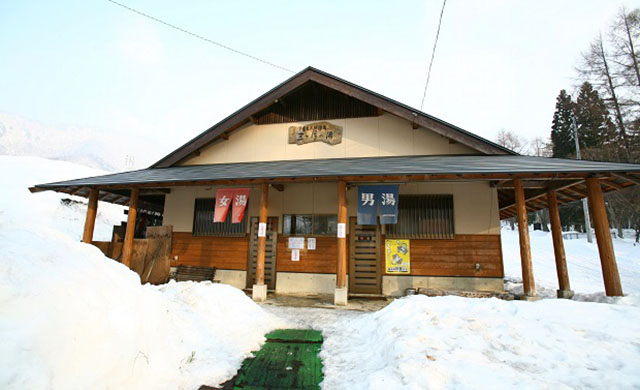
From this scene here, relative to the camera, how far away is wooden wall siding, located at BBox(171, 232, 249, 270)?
10422 mm

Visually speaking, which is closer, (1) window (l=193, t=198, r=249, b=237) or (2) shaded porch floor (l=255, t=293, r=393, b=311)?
(2) shaded porch floor (l=255, t=293, r=393, b=311)

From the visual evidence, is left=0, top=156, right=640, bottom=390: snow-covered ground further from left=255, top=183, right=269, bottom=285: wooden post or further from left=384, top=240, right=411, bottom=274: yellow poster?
left=384, top=240, right=411, bottom=274: yellow poster

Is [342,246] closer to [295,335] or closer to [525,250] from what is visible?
[295,335]

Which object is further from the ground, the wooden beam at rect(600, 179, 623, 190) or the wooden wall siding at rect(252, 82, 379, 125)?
the wooden wall siding at rect(252, 82, 379, 125)

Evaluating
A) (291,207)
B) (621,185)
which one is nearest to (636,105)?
(621,185)

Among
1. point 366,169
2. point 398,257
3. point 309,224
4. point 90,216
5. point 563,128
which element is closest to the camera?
point 366,169

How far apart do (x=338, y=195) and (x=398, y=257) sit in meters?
3.01

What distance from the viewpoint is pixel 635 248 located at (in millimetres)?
22328

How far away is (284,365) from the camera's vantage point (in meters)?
4.01

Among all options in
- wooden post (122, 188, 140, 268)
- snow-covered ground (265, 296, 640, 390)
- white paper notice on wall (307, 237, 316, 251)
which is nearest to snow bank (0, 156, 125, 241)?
wooden post (122, 188, 140, 268)

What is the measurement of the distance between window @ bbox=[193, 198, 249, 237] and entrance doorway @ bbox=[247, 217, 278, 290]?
432 millimetres

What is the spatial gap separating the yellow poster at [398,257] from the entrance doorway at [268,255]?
380 cm

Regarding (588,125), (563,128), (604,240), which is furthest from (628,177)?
(563,128)

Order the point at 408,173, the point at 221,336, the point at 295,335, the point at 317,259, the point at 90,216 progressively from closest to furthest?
the point at 221,336 → the point at 295,335 → the point at 408,173 → the point at 317,259 → the point at 90,216
